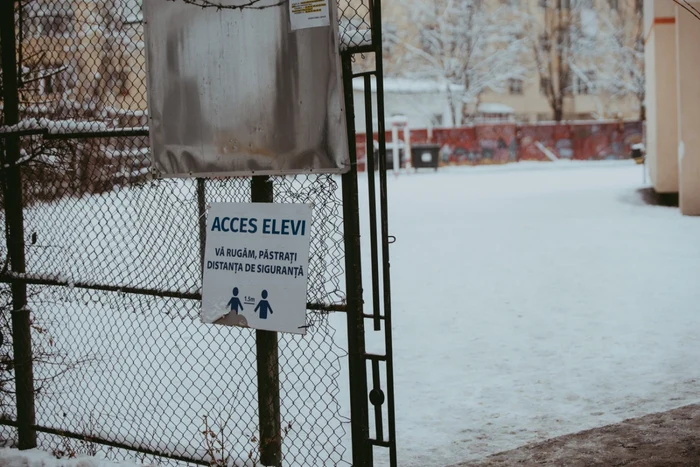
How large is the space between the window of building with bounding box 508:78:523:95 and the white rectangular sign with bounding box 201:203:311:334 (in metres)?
49.3

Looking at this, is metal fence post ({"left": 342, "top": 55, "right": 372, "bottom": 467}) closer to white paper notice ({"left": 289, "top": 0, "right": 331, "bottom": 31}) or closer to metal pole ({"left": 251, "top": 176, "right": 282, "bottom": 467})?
white paper notice ({"left": 289, "top": 0, "right": 331, "bottom": 31})

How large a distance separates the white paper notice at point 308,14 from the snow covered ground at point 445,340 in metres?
1.30

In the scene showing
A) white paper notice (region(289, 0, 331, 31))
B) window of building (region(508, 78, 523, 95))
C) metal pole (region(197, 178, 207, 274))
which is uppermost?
window of building (region(508, 78, 523, 95))

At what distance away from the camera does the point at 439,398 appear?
574cm

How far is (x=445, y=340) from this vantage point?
285 inches

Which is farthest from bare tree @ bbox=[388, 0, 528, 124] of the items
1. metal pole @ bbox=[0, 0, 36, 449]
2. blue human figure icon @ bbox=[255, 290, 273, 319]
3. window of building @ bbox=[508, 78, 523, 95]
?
blue human figure icon @ bbox=[255, 290, 273, 319]

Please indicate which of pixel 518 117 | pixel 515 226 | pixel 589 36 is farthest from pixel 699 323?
pixel 518 117

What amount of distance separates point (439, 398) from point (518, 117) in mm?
48404

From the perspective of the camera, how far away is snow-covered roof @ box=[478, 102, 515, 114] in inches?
1981

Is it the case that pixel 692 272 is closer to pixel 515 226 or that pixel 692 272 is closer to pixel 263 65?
pixel 515 226

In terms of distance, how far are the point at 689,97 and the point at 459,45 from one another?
106ft

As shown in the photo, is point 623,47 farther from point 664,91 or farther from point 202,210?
point 202,210

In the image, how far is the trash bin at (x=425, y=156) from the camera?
32.7 metres

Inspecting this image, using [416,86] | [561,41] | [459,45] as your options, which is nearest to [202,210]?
[416,86]
